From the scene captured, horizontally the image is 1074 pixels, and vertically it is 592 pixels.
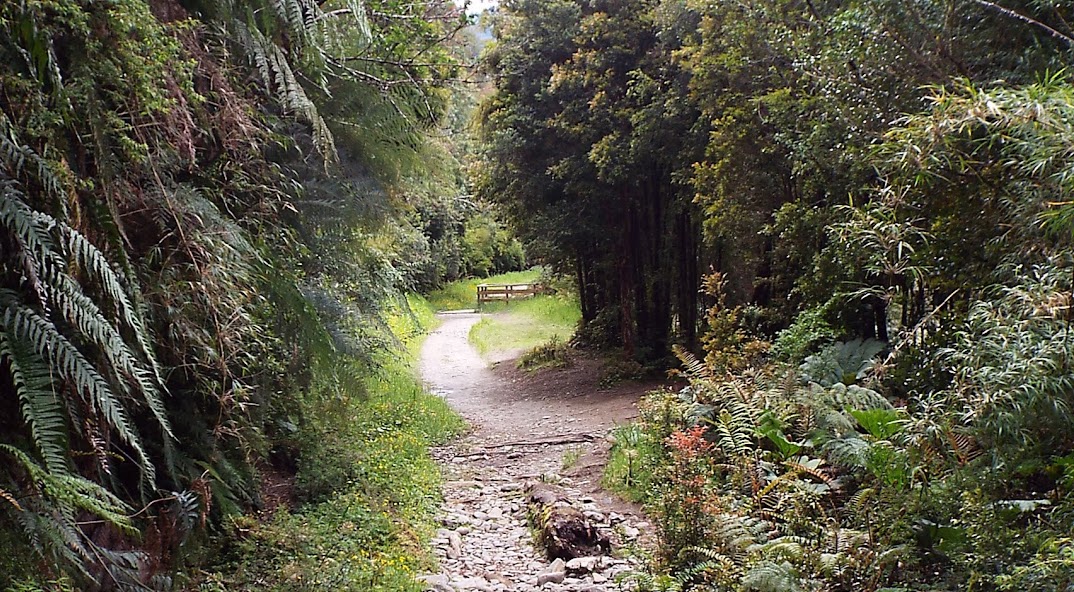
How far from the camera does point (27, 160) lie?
197 centimetres

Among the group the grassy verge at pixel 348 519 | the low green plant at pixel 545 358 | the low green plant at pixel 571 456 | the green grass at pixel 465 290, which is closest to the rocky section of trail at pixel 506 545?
the grassy verge at pixel 348 519

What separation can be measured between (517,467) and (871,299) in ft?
11.4

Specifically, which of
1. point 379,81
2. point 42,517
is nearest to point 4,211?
point 42,517

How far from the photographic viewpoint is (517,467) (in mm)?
7105

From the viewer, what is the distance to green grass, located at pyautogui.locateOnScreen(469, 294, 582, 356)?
16.5m

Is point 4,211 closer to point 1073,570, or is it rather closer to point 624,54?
point 1073,570

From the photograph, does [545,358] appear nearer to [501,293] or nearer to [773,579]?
[773,579]

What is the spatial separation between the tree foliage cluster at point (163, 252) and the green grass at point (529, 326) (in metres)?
10.9

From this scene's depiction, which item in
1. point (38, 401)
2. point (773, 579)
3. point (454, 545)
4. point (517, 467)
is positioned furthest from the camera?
point (517, 467)

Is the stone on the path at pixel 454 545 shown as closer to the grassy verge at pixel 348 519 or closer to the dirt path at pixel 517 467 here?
the dirt path at pixel 517 467

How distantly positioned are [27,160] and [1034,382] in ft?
10.3

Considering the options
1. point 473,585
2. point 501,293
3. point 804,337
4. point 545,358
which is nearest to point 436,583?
point 473,585

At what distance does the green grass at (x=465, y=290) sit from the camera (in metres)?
26.7

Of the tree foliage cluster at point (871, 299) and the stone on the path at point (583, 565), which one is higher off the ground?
the tree foliage cluster at point (871, 299)
